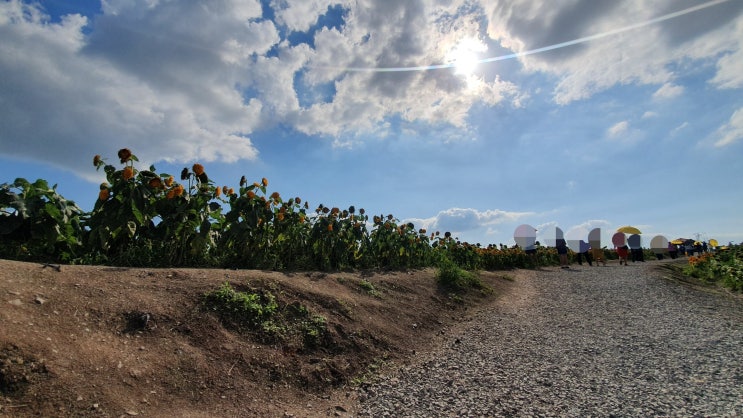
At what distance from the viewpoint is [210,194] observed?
5.83 m

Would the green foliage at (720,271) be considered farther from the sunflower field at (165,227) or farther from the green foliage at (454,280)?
the sunflower field at (165,227)

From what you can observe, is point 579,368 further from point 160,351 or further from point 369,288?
point 160,351

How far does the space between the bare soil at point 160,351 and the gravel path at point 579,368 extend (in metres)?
0.57

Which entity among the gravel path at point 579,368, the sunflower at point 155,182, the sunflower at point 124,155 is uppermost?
the sunflower at point 124,155

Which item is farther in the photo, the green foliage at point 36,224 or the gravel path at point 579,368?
the green foliage at point 36,224

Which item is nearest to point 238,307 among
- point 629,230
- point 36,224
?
point 36,224

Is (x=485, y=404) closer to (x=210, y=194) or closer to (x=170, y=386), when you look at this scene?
(x=170, y=386)

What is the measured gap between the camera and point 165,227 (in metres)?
5.59

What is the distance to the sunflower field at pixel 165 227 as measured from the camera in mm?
4613

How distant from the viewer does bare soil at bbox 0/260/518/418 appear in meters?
2.75

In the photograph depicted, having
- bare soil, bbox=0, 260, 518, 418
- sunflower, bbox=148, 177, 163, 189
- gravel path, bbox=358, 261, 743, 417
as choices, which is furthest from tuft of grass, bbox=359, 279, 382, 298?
sunflower, bbox=148, 177, 163, 189

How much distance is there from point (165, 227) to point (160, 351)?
8.72ft

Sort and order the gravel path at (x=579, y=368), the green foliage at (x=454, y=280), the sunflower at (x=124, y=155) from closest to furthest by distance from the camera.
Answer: the gravel path at (x=579, y=368) → the sunflower at (x=124, y=155) → the green foliage at (x=454, y=280)

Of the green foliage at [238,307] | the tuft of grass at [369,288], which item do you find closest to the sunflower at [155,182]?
the green foliage at [238,307]
